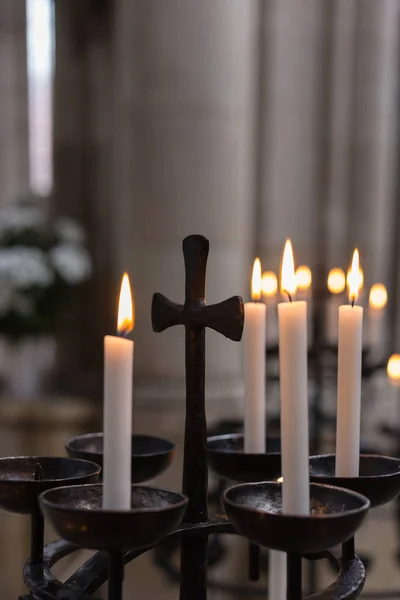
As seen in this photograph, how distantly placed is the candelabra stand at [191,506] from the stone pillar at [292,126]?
8.14 feet

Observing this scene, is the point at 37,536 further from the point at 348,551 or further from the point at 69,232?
the point at 69,232

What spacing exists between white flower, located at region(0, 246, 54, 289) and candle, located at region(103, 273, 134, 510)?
249 cm

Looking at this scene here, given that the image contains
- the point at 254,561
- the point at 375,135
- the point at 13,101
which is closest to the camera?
the point at 254,561

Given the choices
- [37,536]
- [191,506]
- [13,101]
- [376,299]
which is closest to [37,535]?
[37,536]

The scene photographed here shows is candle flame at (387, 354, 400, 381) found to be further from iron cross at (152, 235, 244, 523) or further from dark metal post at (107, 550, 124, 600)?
dark metal post at (107, 550, 124, 600)

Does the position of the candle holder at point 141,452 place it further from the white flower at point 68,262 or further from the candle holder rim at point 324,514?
the white flower at point 68,262

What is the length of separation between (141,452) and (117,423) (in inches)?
11.7

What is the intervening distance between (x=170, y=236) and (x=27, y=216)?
690 mm

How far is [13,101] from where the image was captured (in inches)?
181

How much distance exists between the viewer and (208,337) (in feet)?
9.09

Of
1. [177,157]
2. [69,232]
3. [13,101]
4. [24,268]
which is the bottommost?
[24,268]

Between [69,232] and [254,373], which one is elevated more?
[69,232]

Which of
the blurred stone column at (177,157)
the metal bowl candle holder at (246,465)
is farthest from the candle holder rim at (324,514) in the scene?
the blurred stone column at (177,157)

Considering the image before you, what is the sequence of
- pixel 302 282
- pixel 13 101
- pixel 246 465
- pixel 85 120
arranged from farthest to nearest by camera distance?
pixel 13 101, pixel 85 120, pixel 302 282, pixel 246 465
